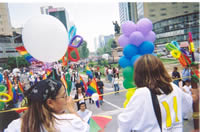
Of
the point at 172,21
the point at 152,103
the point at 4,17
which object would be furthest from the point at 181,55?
the point at 172,21

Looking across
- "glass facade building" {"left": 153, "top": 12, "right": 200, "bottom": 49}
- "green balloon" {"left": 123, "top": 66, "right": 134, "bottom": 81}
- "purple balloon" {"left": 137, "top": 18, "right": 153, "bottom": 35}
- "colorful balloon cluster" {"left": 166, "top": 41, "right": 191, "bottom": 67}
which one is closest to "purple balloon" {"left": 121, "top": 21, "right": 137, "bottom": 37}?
"purple balloon" {"left": 137, "top": 18, "right": 153, "bottom": 35}

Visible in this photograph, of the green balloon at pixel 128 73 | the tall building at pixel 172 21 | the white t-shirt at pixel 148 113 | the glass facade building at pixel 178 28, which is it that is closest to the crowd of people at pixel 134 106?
the white t-shirt at pixel 148 113

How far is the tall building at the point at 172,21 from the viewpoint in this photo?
3975 centimetres

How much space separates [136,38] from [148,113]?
6.64 feet

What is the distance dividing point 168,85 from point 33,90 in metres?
0.98

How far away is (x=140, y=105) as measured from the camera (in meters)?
1.06

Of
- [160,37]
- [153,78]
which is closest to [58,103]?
[153,78]

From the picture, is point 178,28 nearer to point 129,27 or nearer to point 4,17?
point 4,17

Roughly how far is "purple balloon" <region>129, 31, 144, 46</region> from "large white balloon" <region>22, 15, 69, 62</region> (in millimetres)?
1360

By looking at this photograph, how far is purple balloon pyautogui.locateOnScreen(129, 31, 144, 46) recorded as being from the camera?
283cm

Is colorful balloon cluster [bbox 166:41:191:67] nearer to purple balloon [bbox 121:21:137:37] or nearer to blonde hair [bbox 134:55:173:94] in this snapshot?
purple balloon [bbox 121:21:137:37]

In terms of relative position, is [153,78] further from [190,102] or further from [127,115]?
[190,102]

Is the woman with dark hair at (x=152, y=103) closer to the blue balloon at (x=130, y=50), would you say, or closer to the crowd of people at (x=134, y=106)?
the crowd of people at (x=134, y=106)

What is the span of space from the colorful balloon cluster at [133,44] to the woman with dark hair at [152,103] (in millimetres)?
1668
